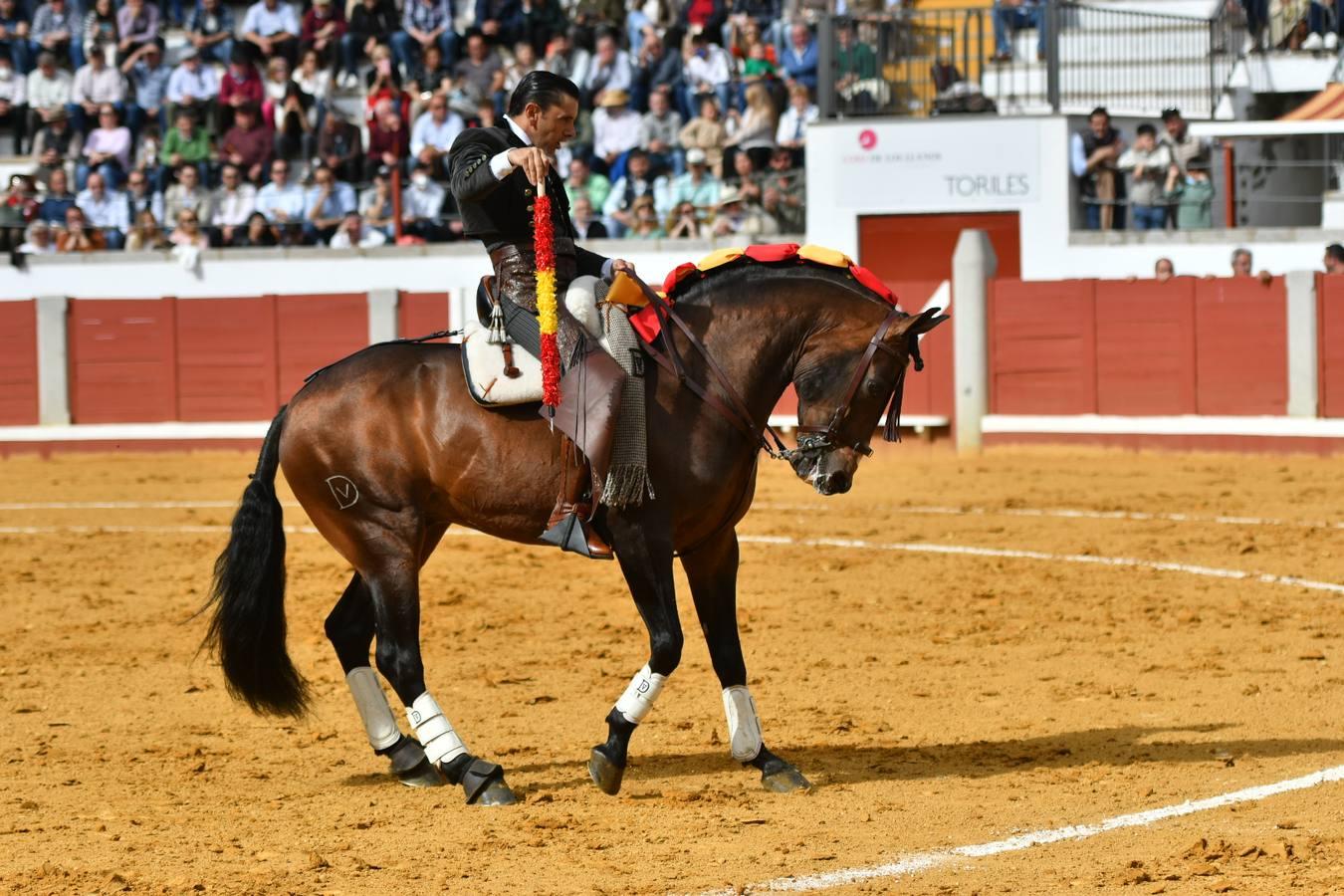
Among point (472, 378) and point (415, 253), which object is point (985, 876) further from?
point (415, 253)

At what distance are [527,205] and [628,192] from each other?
12.8 m

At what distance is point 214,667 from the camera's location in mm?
8078

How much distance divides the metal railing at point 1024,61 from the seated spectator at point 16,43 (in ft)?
30.7

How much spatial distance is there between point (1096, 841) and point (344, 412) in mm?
2439

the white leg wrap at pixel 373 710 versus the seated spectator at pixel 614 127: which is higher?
the seated spectator at pixel 614 127

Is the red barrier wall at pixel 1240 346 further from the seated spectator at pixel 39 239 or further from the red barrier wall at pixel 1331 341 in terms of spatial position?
the seated spectator at pixel 39 239

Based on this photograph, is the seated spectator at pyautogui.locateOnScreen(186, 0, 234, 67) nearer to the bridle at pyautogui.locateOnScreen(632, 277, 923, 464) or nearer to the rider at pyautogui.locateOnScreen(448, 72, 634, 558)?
the rider at pyautogui.locateOnScreen(448, 72, 634, 558)

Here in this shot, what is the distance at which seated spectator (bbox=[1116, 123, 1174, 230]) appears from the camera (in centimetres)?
1695

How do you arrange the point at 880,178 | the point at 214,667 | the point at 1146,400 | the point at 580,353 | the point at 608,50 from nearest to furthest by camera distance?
1. the point at 580,353
2. the point at 214,667
3. the point at 1146,400
4. the point at 880,178
5. the point at 608,50

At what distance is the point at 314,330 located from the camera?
59.1 feet

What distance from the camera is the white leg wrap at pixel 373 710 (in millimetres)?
5926

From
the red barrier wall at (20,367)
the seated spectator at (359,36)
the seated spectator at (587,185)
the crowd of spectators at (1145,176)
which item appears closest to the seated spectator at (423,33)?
the seated spectator at (359,36)

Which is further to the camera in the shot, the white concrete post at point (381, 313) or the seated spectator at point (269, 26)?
the seated spectator at point (269, 26)

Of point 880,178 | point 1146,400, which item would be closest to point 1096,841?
point 1146,400
